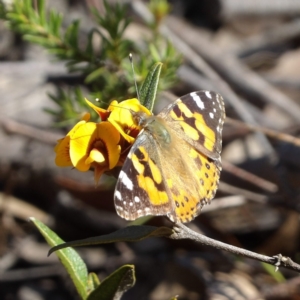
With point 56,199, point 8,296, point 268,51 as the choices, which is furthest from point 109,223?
point 268,51

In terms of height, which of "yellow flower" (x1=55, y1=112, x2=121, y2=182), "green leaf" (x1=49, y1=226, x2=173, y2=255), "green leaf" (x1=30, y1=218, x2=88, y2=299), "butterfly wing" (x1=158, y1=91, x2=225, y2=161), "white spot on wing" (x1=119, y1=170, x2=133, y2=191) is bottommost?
"green leaf" (x1=30, y1=218, x2=88, y2=299)

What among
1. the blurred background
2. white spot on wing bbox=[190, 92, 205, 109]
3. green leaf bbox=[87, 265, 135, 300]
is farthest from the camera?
the blurred background

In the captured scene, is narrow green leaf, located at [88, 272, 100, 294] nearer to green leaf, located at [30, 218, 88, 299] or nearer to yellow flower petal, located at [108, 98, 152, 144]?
green leaf, located at [30, 218, 88, 299]

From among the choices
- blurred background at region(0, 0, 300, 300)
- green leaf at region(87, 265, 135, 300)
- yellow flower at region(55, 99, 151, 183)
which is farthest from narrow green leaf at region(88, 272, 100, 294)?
blurred background at region(0, 0, 300, 300)

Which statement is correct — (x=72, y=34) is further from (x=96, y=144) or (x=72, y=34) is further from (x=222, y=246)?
(x=222, y=246)

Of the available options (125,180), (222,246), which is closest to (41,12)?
(125,180)

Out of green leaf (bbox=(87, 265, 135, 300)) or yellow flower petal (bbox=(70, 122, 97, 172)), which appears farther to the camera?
green leaf (bbox=(87, 265, 135, 300))
